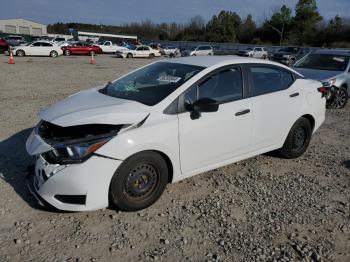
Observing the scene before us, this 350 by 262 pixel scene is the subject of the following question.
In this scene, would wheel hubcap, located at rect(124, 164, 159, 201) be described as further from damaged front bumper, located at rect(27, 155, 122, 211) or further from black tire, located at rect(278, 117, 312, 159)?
black tire, located at rect(278, 117, 312, 159)

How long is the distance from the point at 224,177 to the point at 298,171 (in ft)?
3.96

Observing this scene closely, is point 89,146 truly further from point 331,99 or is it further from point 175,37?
point 175,37

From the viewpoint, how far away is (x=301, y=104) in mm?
5395

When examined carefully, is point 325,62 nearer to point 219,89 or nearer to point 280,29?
point 219,89

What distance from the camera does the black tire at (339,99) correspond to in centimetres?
993

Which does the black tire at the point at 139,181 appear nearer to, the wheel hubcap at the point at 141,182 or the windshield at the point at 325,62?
the wheel hubcap at the point at 141,182

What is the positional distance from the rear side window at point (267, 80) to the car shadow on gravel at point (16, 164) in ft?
10.1

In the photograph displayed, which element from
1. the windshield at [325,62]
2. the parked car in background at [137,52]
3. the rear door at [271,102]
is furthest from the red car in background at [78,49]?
the rear door at [271,102]

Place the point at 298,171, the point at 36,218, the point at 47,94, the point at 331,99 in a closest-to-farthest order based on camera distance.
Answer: the point at 36,218 → the point at 298,171 → the point at 331,99 → the point at 47,94

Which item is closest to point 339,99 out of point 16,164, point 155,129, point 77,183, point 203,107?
point 203,107

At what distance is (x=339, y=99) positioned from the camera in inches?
396

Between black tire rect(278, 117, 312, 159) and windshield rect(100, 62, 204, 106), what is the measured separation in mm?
1977

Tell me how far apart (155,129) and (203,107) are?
2.04 ft

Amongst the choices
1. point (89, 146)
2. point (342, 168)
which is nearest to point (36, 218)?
point (89, 146)
